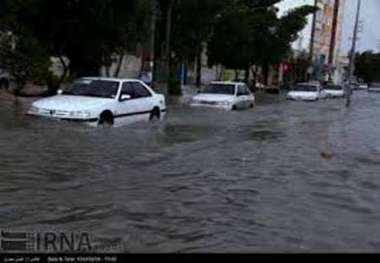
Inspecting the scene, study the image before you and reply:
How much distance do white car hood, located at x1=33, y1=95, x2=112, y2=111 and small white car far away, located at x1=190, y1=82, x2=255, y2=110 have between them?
40.9ft

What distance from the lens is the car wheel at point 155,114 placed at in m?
22.7

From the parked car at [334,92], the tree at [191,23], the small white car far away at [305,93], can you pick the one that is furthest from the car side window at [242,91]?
the parked car at [334,92]

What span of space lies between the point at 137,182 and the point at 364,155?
720 centimetres

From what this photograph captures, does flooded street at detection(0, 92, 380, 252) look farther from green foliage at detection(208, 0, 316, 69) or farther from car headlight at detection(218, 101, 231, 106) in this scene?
green foliage at detection(208, 0, 316, 69)

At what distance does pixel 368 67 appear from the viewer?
16012 cm

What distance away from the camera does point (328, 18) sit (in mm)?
126125

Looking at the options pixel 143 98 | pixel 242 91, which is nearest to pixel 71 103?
pixel 143 98

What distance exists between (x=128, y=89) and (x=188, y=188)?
10390 millimetres

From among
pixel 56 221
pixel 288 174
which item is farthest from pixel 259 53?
pixel 56 221

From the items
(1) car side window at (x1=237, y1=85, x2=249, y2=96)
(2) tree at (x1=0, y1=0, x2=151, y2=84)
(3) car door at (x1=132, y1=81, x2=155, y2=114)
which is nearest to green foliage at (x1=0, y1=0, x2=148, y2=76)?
(2) tree at (x1=0, y1=0, x2=151, y2=84)

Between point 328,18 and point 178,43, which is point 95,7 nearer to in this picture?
point 178,43

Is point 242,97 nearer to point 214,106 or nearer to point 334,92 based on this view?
point 214,106

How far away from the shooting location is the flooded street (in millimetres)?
8125

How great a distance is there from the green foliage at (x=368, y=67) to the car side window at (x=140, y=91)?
141 m
